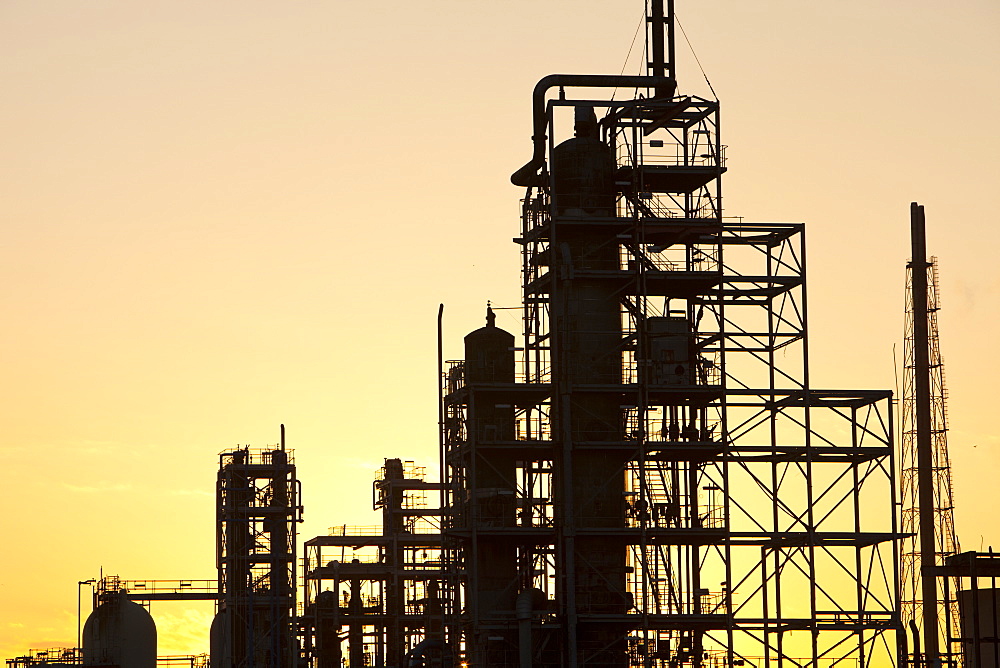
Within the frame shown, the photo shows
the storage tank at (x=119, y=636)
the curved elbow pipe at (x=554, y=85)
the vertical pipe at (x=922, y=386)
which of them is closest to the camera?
the curved elbow pipe at (x=554, y=85)

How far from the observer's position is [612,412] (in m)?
72.8

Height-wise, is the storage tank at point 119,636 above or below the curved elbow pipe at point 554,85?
below

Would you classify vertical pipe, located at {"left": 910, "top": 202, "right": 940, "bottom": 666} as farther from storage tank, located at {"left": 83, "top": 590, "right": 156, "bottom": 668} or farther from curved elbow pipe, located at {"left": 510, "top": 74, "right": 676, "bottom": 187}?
storage tank, located at {"left": 83, "top": 590, "right": 156, "bottom": 668}

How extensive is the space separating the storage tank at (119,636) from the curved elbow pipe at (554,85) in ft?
126

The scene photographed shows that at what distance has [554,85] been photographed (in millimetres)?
76625

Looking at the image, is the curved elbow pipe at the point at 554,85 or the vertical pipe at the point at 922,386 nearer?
the curved elbow pipe at the point at 554,85

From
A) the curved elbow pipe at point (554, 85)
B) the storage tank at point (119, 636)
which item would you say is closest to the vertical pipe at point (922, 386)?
the curved elbow pipe at point (554, 85)

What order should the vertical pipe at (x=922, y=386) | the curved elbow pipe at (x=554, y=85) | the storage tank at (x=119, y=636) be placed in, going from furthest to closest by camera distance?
the vertical pipe at (x=922, y=386)
the storage tank at (x=119, y=636)
the curved elbow pipe at (x=554, y=85)

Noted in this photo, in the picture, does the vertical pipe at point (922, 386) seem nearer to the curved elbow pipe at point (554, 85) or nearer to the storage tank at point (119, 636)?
the curved elbow pipe at point (554, 85)

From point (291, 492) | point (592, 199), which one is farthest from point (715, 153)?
point (291, 492)

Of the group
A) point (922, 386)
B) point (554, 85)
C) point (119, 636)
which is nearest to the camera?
point (554, 85)

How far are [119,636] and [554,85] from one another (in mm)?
42304

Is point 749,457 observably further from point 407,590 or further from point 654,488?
point 407,590

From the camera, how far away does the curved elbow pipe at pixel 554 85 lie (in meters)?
76.2
